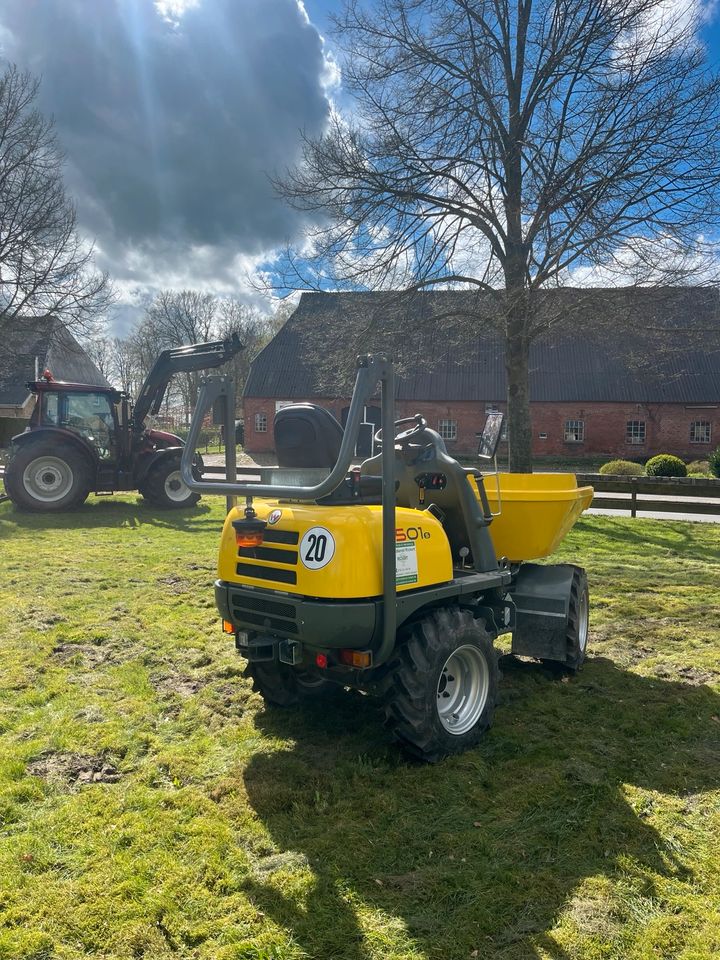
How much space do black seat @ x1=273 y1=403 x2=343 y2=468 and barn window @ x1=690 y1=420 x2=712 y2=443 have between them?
31335 mm

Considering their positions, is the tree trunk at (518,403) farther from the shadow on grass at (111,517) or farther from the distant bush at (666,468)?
the distant bush at (666,468)

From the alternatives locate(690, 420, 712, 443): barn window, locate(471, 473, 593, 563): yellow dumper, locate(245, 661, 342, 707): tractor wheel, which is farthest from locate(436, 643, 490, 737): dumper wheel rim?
locate(690, 420, 712, 443): barn window

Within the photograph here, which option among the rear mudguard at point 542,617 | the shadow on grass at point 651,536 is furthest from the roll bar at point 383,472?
the shadow on grass at point 651,536

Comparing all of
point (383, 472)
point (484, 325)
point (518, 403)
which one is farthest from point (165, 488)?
point (383, 472)

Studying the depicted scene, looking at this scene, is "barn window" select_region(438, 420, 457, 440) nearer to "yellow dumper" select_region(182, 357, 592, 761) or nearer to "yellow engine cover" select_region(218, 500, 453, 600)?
"yellow dumper" select_region(182, 357, 592, 761)

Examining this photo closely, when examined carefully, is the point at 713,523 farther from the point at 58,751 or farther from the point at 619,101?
the point at 58,751

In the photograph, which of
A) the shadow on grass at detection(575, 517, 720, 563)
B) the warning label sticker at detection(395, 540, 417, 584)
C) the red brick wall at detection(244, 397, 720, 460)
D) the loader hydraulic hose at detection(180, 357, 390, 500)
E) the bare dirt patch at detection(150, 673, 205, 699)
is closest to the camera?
the loader hydraulic hose at detection(180, 357, 390, 500)

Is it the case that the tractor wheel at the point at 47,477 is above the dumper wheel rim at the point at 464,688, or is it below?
above

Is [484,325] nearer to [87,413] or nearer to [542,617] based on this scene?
[87,413]

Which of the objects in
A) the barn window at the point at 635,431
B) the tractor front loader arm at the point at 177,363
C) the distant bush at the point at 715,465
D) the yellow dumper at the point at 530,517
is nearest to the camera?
the yellow dumper at the point at 530,517

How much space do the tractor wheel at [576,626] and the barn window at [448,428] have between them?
27783 millimetres

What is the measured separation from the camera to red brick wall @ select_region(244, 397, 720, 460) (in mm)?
30938

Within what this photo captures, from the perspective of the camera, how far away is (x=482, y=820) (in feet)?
10.5

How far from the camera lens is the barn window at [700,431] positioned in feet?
101
